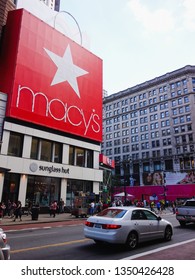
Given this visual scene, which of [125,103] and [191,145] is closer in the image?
[191,145]

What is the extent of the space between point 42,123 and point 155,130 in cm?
5750

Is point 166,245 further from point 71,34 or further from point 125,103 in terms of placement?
point 125,103

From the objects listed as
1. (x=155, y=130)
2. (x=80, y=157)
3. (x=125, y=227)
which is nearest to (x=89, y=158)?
(x=80, y=157)

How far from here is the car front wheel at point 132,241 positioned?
27.5 ft

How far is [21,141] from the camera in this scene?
28.2 metres

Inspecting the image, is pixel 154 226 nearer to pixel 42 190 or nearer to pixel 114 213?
pixel 114 213

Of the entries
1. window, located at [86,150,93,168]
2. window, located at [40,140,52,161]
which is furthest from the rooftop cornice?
window, located at [40,140,52,161]

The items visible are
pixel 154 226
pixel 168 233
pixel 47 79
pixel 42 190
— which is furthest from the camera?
pixel 47 79

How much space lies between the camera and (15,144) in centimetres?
2753

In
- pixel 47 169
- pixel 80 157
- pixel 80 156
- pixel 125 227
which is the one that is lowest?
pixel 125 227

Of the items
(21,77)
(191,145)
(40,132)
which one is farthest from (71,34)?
(191,145)

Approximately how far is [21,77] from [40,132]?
7229mm

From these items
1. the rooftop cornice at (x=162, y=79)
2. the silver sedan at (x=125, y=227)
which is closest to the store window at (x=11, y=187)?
the silver sedan at (x=125, y=227)

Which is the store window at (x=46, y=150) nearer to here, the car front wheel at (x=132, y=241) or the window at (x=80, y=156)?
the window at (x=80, y=156)
